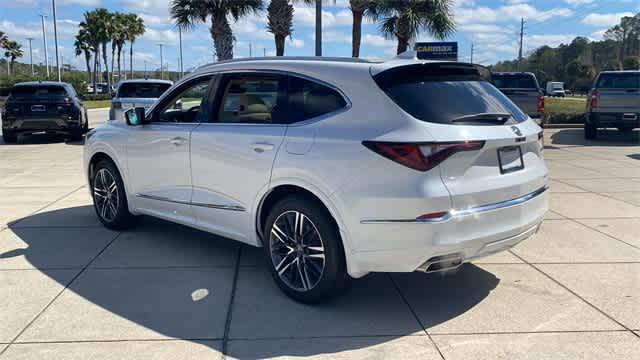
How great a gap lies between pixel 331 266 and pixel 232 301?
2.97 feet

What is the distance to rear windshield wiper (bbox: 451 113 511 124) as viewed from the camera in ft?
13.4

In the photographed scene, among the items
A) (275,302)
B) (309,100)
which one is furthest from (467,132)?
(275,302)

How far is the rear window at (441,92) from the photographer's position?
4.02m

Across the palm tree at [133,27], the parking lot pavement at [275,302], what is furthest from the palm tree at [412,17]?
the palm tree at [133,27]

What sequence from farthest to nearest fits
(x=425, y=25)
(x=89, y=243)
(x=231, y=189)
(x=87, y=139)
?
1. (x=425, y=25)
2. (x=87, y=139)
3. (x=89, y=243)
4. (x=231, y=189)

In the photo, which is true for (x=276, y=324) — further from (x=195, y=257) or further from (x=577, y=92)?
(x=577, y=92)

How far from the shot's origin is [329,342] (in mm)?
3908

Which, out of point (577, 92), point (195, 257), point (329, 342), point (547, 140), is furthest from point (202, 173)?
point (577, 92)

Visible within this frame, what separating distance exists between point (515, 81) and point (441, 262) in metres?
14.2

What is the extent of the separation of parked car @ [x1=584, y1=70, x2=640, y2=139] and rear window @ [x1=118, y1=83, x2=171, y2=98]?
11.5 meters

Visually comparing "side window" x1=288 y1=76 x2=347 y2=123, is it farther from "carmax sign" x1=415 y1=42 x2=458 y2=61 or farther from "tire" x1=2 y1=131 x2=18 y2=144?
"carmax sign" x1=415 y1=42 x2=458 y2=61

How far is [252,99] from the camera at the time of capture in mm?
5047

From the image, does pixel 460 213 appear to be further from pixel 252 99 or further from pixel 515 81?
pixel 515 81

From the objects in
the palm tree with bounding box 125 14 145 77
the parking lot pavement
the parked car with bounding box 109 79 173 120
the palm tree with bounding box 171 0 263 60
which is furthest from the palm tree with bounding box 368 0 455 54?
the palm tree with bounding box 125 14 145 77
